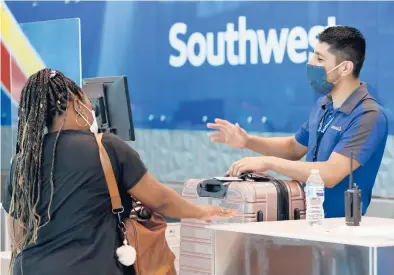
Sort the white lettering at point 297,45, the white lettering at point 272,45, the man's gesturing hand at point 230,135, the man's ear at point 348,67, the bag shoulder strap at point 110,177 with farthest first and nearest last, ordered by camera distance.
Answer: the white lettering at point 272,45
the white lettering at point 297,45
the man's gesturing hand at point 230,135
the man's ear at point 348,67
the bag shoulder strap at point 110,177

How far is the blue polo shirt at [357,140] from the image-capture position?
3.61 m

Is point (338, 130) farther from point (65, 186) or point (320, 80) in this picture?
point (65, 186)

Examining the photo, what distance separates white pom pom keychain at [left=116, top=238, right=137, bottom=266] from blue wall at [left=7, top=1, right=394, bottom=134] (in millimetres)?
2288

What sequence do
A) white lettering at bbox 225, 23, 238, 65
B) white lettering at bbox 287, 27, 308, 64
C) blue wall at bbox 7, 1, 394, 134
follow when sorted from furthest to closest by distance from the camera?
white lettering at bbox 225, 23, 238, 65, white lettering at bbox 287, 27, 308, 64, blue wall at bbox 7, 1, 394, 134

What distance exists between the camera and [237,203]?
11.1 ft

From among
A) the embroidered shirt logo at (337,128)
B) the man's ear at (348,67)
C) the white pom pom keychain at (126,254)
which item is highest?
the man's ear at (348,67)

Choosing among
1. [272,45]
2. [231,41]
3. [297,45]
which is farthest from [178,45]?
[297,45]

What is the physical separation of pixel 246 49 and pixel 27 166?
289 centimetres

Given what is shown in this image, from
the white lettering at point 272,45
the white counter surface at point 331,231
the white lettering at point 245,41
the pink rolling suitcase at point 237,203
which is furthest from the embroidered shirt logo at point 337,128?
the white lettering at point 245,41

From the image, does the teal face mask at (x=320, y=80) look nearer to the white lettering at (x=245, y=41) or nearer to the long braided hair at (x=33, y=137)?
the long braided hair at (x=33, y=137)

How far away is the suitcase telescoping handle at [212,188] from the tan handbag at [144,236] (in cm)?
49

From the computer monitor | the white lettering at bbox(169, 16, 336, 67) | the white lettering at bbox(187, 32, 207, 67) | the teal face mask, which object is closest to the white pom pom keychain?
the teal face mask

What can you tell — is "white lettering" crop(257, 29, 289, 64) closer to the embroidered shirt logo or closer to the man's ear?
the man's ear

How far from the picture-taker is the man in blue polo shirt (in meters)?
3.55
